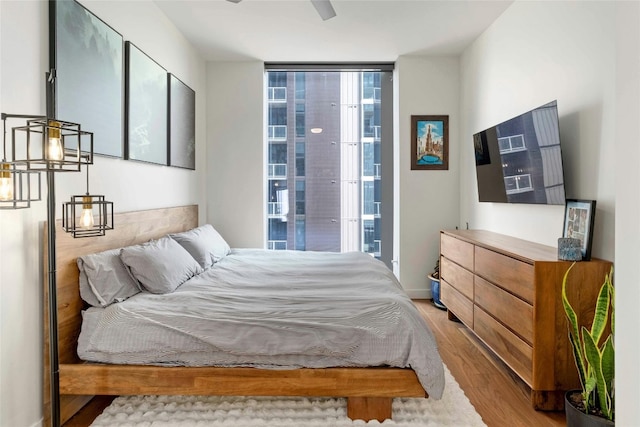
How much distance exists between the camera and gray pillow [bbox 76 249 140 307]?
89.6 inches

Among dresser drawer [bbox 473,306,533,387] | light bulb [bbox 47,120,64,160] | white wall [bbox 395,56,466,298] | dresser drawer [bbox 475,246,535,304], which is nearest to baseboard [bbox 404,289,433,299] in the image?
white wall [bbox 395,56,466,298]

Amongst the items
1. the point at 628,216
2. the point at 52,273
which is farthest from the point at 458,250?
the point at 52,273

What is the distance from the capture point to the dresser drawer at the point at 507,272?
7.66ft

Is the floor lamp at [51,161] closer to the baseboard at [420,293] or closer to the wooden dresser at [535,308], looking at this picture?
the wooden dresser at [535,308]

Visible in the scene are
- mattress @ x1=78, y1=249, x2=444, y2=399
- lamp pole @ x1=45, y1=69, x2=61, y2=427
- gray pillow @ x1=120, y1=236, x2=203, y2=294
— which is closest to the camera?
lamp pole @ x1=45, y1=69, x2=61, y2=427

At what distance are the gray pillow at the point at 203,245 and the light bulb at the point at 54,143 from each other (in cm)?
169

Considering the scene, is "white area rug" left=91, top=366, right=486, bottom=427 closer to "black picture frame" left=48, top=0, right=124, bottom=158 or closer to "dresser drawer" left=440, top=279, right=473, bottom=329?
"dresser drawer" left=440, top=279, right=473, bottom=329

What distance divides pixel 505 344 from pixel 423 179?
2472 mm

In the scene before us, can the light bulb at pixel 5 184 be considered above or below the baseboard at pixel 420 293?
above

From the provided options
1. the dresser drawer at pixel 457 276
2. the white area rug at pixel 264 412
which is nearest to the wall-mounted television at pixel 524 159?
the dresser drawer at pixel 457 276

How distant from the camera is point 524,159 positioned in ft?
9.77

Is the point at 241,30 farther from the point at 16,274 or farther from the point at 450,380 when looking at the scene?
the point at 450,380

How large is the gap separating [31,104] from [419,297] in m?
4.06

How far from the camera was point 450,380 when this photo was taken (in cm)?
265
